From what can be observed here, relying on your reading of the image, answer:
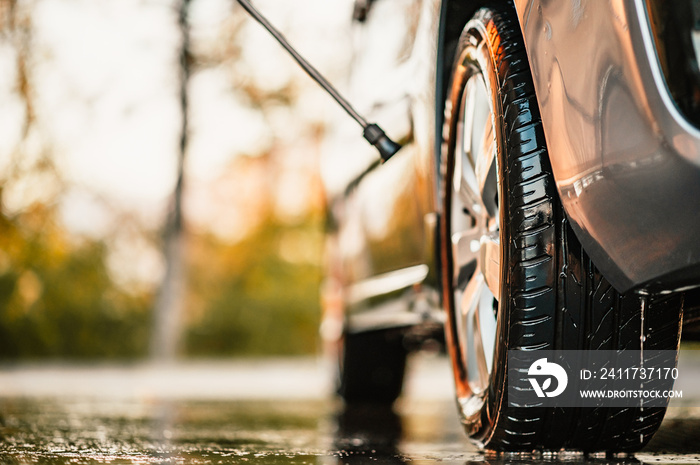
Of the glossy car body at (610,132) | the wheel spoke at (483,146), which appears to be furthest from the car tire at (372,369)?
the wheel spoke at (483,146)

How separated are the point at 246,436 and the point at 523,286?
1247 millimetres

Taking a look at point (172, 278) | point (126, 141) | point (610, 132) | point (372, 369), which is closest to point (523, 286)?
point (610, 132)

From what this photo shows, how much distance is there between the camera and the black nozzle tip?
8.29 ft

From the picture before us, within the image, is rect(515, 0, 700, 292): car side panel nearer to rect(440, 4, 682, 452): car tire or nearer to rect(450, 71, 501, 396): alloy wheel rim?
rect(440, 4, 682, 452): car tire

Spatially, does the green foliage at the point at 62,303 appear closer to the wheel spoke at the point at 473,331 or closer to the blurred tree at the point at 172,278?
the blurred tree at the point at 172,278

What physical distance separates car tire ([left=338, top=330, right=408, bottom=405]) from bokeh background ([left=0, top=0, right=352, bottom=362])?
21.0 ft

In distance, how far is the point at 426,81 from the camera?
2615 millimetres

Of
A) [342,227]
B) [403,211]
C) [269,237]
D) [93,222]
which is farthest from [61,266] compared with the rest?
[403,211]

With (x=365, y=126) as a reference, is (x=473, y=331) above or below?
below

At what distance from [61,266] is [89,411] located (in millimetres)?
12460

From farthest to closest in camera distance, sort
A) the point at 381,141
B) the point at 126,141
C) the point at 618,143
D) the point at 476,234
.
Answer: the point at 126,141 < the point at 381,141 < the point at 476,234 < the point at 618,143

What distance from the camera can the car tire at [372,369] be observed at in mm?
4816

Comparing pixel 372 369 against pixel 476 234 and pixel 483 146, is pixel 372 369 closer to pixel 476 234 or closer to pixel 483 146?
pixel 476 234

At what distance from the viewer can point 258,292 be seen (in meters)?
19.0
